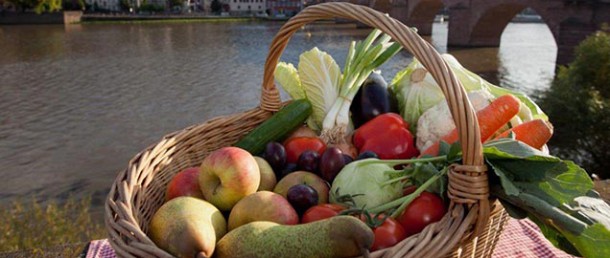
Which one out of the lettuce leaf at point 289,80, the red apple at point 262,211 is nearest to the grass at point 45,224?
the lettuce leaf at point 289,80

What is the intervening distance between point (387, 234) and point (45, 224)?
5.12 m

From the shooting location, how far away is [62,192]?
23.7 ft

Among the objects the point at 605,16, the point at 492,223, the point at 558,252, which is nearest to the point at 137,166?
the point at 492,223

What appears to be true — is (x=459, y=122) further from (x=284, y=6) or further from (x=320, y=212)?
(x=284, y=6)

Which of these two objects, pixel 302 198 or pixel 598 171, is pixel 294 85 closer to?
pixel 302 198

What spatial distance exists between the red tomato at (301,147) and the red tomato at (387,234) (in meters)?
0.66

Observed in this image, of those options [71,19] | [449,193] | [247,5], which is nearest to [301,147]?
[449,193]

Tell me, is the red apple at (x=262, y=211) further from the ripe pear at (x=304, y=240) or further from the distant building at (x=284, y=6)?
the distant building at (x=284, y=6)

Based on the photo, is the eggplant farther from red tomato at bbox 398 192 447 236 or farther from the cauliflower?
red tomato at bbox 398 192 447 236

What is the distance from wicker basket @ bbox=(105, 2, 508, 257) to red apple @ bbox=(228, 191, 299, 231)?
0.28 meters

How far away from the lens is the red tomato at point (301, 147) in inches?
83.7

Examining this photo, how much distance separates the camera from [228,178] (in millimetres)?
1649

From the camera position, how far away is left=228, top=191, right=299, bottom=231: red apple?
1.53m

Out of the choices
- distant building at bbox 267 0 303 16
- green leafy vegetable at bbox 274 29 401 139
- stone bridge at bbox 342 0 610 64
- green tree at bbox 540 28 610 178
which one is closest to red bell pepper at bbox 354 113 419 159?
green leafy vegetable at bbox 274 29 401 139
